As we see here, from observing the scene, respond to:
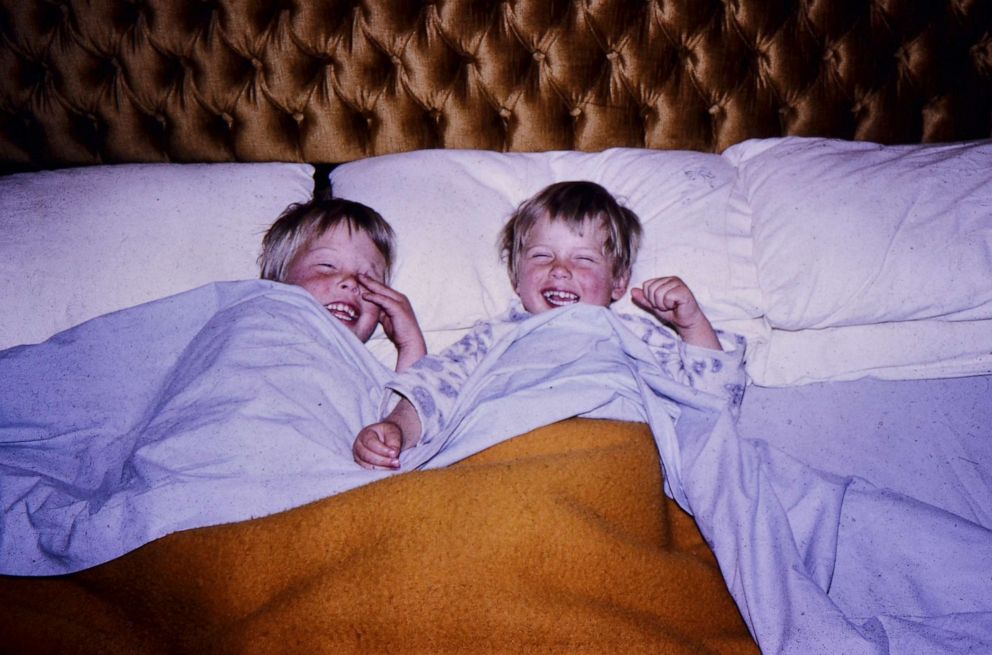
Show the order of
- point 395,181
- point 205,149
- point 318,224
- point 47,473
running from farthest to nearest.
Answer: point 205,149
point 395,181
point 318,224
point 47,473

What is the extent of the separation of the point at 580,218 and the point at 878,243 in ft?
2.37

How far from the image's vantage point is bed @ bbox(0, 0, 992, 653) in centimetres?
88

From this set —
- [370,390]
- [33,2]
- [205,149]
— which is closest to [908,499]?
[370,390]

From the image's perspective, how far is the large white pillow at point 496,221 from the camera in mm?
1560

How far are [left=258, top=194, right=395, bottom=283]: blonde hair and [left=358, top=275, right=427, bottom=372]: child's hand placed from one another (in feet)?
0.34

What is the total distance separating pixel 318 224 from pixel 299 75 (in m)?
0.53

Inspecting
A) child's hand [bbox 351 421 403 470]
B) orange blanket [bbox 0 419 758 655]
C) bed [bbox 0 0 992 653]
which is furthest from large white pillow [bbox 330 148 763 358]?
orange blanket [bbox 0 419 758 655]

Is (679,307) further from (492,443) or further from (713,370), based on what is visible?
(492,443)

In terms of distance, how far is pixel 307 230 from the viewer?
59.8 inches

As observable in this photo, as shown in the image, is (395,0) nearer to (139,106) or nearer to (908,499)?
(139,106)

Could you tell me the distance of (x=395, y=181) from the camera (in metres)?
1.66

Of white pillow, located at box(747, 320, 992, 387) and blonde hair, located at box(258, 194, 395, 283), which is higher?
blonde hair, located at box(258, 194, 395, 283)

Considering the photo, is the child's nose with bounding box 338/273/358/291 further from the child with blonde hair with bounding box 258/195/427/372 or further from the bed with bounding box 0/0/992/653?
the bed with bounding box 0/0/992/653

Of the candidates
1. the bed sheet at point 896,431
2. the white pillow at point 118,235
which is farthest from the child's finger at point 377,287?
the bed sheet at point 896,431
